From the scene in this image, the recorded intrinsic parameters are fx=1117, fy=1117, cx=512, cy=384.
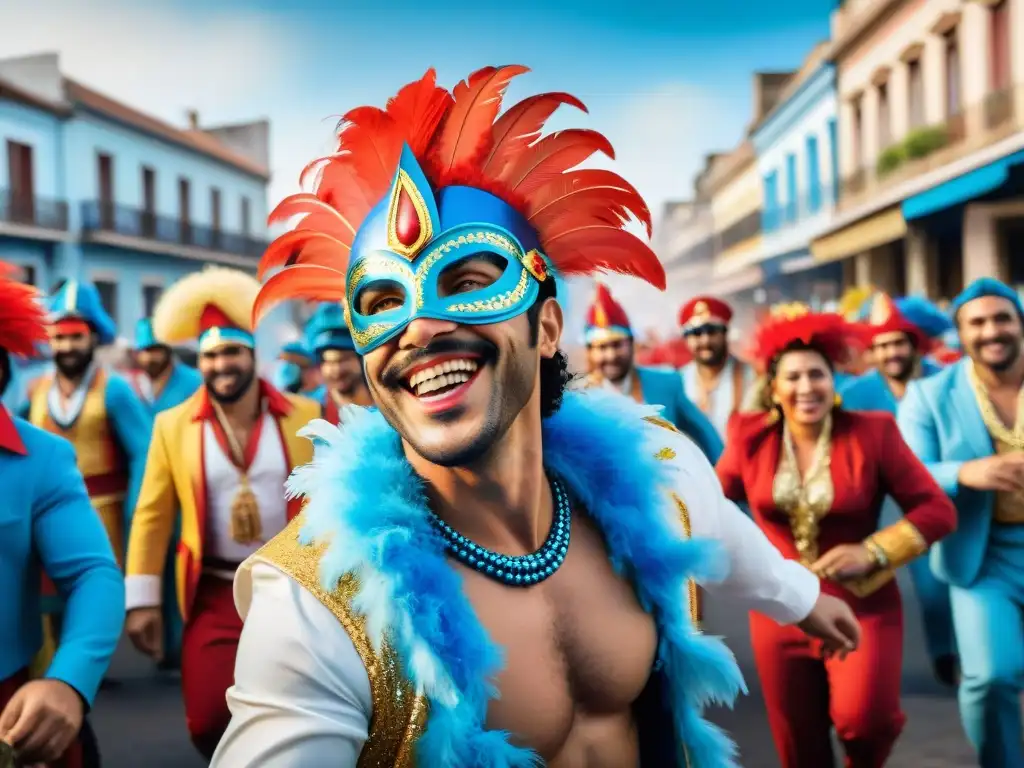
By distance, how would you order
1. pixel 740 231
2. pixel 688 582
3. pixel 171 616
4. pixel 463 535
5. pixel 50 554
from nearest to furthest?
pixel 463 535 → pixel 688 582 → pixel 50 554 → pixel 171 616 → pixel 740 231

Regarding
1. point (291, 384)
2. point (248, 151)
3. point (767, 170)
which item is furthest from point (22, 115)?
point (767, 170)

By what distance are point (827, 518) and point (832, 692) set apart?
64 cm

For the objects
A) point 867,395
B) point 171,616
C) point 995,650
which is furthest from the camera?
point 171,616

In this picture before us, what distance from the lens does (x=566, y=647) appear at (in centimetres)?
199

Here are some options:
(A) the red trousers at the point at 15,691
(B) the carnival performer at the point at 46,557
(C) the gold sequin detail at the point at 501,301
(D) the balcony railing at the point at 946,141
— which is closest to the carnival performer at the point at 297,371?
(A) the red trousers at the point at 15,691

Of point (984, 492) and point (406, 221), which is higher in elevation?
point (406, 221)

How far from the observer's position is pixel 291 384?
39.6 ft

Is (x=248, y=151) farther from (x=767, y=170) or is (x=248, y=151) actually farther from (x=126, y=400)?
(x=126, y=400)

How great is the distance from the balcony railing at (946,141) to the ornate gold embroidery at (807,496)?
14502 mm

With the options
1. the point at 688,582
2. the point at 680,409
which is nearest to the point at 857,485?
the point at 688,582

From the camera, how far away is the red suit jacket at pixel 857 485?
4.01 metres

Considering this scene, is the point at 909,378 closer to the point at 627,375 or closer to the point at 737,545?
the point at 627,375

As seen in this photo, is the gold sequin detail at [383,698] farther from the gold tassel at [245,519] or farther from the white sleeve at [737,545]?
the gold tassel at [245,519]

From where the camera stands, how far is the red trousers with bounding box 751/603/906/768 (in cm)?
380
